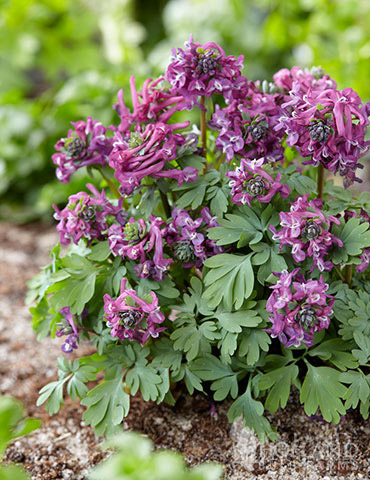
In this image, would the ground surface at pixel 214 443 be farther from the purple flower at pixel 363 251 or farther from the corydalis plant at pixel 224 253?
the purple flower at pixel 363 251

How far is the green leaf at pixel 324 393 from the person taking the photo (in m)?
1.19

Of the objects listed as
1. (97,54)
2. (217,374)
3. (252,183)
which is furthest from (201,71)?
→ (97,54)

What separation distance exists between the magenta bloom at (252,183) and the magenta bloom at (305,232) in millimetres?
68

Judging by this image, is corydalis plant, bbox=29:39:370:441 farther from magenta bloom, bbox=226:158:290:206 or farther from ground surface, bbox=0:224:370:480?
ground surface, bbox=0:224:370:480

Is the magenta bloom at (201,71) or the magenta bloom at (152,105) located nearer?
the magenta bloom at (201,71)

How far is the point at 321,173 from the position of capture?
1.35 m

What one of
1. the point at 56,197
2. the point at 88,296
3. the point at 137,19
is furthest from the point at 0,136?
the point at 137,19

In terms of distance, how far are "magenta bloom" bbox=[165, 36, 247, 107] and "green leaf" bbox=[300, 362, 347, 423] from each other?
71 cm

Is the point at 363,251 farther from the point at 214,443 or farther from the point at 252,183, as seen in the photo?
the point at 214,443

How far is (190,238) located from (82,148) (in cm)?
39

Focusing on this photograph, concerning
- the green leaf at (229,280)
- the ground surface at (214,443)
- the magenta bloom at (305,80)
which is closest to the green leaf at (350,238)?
the green leaf at (229,280)

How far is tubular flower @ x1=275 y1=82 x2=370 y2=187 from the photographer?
1.15 metres

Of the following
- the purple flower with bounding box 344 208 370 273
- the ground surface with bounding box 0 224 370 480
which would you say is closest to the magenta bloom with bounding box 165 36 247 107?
the purple flower with bounding box 344 208 370 273

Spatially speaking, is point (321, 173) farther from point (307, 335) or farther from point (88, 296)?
point (88, 296)
